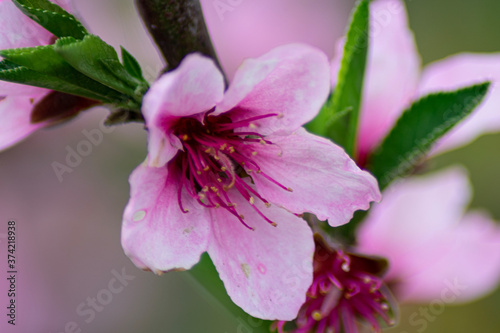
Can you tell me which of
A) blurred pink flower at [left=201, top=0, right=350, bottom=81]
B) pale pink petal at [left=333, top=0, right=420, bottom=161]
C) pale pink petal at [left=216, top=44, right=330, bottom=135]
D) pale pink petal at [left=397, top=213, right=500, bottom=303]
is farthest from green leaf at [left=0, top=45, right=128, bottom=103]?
blurred pink flower at [left=201, top=0, right=350, bottom=81]

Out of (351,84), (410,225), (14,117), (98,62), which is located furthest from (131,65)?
(410,225)

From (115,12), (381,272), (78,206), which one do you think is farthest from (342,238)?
(78,206)

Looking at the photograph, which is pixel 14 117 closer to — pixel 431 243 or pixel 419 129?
pixel 419 129

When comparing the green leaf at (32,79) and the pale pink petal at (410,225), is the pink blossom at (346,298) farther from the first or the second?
the green leaf at (32,79)

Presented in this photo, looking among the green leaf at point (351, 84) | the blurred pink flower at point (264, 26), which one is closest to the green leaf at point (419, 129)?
the green leaf at point (351, 84)

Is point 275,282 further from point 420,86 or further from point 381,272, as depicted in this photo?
point 420,86

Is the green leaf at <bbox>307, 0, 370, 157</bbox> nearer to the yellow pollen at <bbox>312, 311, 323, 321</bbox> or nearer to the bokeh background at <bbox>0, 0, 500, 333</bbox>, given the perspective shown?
the yellow pollen at <bbox>312, 311, 323, 321</bbox>
